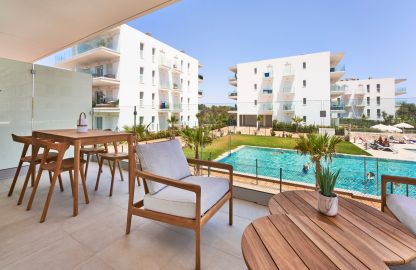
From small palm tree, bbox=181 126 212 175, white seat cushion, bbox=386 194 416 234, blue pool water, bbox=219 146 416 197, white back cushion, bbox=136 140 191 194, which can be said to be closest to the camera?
white seat cushion, bbox=386 194 416 234

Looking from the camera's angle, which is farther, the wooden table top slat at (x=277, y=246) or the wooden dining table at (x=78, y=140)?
the wooden dining table at (x=78, y=140)

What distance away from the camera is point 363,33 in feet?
35.7

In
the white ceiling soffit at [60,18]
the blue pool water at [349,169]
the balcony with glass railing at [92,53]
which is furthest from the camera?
the balcony with glass railing at [92,53]

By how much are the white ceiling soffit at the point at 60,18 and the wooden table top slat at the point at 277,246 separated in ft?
8.29

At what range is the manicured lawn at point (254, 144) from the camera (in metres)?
3.28

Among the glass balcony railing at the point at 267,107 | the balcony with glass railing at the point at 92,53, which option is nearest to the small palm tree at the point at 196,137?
the glass balcony railing at the point at 267,107

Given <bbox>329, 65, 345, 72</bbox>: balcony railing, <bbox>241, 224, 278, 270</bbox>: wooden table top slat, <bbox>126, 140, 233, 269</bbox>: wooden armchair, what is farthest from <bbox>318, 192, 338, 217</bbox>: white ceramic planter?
<bbox>329, 65, 345, 72</bbox>: balcony railing

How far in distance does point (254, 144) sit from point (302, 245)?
4.49 metres

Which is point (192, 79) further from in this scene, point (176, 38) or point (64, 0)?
point (64, 0)

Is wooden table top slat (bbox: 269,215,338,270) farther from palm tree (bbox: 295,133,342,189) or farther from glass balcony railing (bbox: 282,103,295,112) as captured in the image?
glass balcony railing (bbox: 282,103,295,112)

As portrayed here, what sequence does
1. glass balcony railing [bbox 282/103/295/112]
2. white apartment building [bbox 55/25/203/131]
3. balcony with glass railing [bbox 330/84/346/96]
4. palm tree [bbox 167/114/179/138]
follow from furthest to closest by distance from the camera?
balcony with glass railing [bbox 330/84/346/96], white apartment building [bbox 55/25/203/131], palm tree [bbox 167/114/179/138], glass balcony railing [bbox 282/103/295/112]

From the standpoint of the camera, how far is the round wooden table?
901 millimetres

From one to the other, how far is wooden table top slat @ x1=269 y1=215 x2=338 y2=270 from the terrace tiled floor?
489mm

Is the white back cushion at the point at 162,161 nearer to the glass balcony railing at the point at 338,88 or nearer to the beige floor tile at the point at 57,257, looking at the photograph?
the beige floor tile at the point at 57,257
